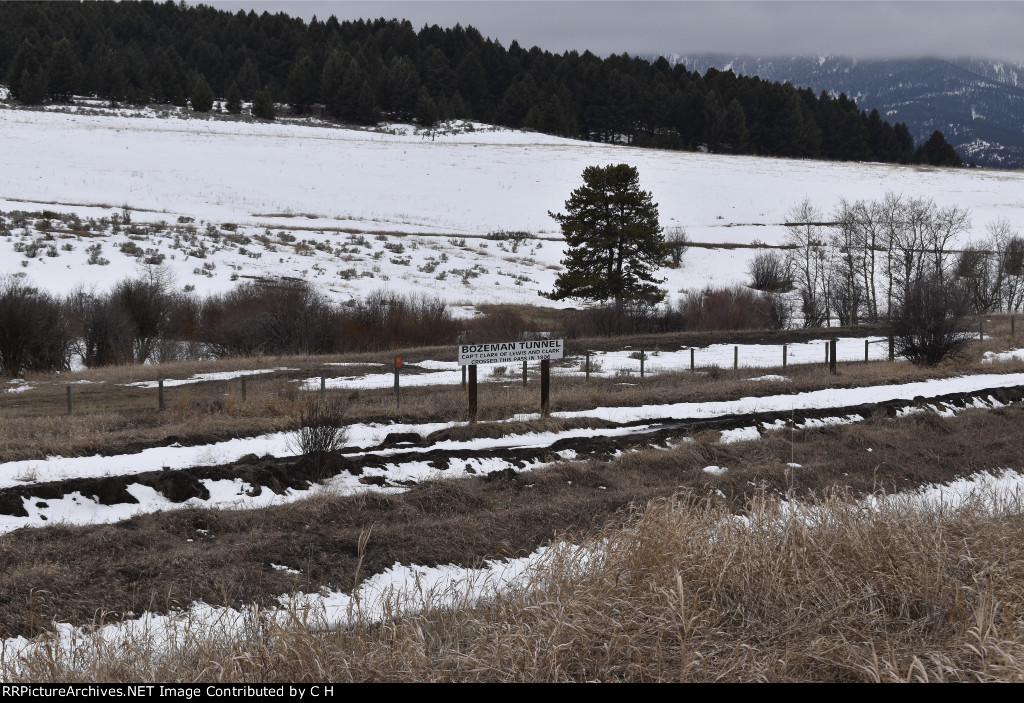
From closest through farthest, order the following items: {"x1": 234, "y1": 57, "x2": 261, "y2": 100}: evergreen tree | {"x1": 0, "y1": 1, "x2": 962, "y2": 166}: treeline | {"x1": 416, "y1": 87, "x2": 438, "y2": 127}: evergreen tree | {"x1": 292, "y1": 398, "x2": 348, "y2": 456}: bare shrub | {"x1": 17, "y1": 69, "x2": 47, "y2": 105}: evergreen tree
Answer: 1. {"x1": 292, "y1": 398, "x2": 348, "y2": 456}: bare shrub
2. {"x1": 17, "y1": 69, "x2": 47, "y2": 105}: evergreen tree
3. {"x1": 0, "y1": 1, "x2": 962, "y2": 166}: treeline
4. {"x1": 416, "y1": 87, "x2": 438, "y2": 127}: evergreen tree
5. {"x1": 234, "y1": 57, "x2": 261, "y2": 100}: evergreen tree

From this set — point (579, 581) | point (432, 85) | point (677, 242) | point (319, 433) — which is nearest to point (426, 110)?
point (432, 85)

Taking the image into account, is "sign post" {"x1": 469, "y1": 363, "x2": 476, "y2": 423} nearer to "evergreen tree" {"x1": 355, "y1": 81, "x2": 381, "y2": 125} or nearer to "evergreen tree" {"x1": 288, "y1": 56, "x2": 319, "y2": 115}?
"evergreen tree" {"x1": 355, "y1": 81, "x2": 381, "y2": 125}

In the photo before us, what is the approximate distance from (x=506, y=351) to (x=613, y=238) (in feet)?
87.0

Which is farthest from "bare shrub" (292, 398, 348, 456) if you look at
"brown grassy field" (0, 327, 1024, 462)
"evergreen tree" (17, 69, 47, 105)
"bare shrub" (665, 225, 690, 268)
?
"evergreen tree" (17, 69, 47, 105)

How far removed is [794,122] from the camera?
105812 mm

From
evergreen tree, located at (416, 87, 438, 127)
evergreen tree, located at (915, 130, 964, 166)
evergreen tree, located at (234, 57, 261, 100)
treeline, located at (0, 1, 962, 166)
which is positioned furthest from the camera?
evergreen tree, located at (234, 57, 261, 100)

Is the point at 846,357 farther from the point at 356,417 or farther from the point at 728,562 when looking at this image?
the point at 728,562

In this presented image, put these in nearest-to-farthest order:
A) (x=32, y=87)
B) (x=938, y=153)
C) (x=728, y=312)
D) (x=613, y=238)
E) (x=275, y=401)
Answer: (x=275, y=401) → (x=728, y=312) → (x=613, y=238) → (x=32, y=87) → (x=938, y=153)

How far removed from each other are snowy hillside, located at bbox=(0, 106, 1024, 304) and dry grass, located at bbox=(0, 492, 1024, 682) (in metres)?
34.6

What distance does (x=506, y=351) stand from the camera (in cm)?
1598

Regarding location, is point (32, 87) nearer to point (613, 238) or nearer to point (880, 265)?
point (613, 238)

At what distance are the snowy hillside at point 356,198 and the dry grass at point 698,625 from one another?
34.6 m

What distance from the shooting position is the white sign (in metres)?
15.7

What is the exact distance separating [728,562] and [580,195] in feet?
123
